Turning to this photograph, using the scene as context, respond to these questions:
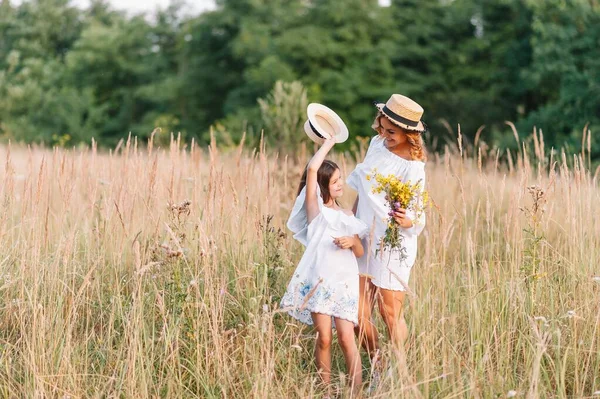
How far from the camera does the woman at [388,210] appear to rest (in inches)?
128

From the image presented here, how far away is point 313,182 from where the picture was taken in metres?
3.13

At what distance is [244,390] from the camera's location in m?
2.91

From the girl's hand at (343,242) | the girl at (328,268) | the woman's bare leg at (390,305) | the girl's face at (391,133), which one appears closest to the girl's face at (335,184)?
the girl at (328,268)

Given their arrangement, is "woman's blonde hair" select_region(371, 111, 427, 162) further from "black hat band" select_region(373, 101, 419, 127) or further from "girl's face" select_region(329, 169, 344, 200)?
"girl's face" select_region(329, 169, 344, 200)

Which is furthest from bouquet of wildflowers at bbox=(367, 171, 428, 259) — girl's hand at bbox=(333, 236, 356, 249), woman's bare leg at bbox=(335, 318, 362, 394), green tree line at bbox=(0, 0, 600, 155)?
green tree line at bbox=(0, 0, 600, 155)

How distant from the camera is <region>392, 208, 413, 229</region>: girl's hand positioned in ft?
9.93

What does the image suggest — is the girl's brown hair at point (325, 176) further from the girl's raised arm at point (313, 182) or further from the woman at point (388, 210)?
the woman at point (388, 210)

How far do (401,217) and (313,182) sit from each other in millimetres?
417

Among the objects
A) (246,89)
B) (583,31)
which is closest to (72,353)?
(583,31)

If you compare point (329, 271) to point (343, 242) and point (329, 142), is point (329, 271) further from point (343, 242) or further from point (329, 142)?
point (329, 142)

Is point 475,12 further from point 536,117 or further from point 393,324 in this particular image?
point 393,324

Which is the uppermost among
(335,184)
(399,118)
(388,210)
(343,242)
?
(399,118)

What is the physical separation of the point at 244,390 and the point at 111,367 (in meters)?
0.59

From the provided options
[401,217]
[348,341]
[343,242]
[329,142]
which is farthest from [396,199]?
[348,341]
